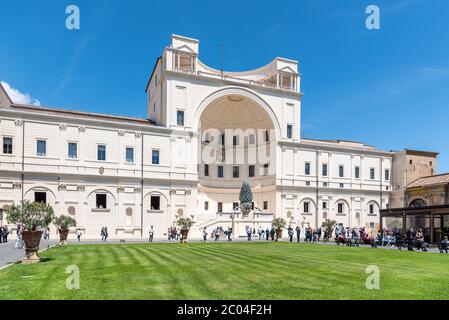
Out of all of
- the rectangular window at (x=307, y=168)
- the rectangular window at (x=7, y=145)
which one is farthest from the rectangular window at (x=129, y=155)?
the rectangular window at (x=307, y=168)

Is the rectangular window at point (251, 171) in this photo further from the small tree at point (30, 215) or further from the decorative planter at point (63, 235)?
the small tree at point (30, 215)

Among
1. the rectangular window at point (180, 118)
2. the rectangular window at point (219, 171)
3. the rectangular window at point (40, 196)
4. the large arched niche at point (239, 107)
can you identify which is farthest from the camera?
the rectangular window at point (219, 171)

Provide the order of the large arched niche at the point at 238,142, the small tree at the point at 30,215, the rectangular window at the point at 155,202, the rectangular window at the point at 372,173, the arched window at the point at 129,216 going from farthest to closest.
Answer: the rectangular window at the point at 372,173, the large arched niche at the point at 238,142, the rectangular window at the point at 155,202, the arched window at the point at 129,216, the small tree at the point at 30,215

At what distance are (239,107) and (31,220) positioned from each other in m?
39.5

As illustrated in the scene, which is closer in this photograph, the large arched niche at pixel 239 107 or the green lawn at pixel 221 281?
the green lawn at pixel 221 281

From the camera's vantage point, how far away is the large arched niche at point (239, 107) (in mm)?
48719

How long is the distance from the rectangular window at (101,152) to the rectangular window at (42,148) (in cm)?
513

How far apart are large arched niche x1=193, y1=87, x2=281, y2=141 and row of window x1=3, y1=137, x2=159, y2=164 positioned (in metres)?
6.30

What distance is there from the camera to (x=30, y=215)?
16.9m

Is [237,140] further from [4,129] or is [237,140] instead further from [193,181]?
[4,129]

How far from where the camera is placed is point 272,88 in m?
52.1

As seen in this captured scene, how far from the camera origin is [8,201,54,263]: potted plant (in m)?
16.2

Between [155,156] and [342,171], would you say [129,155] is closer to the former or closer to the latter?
[155,156]
